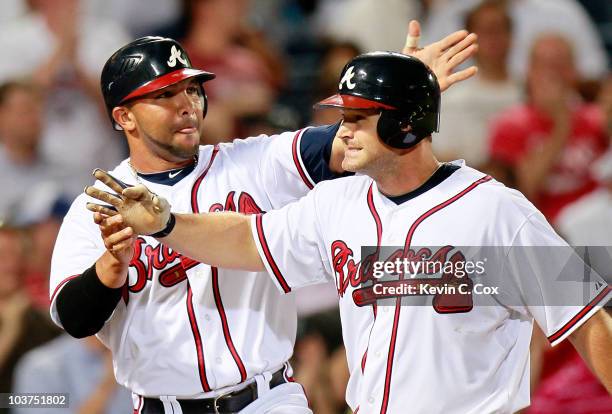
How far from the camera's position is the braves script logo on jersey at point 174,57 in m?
3.25

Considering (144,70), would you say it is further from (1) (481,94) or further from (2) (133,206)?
(1) (481,94)

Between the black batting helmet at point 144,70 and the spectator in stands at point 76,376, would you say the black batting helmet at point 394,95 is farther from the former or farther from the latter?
Result: the spectator in stands at point 76,376

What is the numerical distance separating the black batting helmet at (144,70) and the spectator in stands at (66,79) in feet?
9.98

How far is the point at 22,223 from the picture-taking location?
5703mm

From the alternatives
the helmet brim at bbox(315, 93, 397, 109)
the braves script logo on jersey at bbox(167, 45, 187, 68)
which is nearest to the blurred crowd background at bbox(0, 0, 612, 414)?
the braves script logo on jersey at bbox(167, 45, 187, 68)

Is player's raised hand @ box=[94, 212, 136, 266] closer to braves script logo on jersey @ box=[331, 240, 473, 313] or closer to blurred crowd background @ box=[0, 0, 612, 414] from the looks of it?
braves script logo on jersey @ box=[331, 240, 473, 313]

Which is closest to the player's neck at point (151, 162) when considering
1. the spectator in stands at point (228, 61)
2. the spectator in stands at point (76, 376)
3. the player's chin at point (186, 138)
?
the player's chin at point (186, 138)

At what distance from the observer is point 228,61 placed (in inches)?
259

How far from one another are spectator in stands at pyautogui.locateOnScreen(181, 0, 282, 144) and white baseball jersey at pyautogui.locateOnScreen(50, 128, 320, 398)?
2.95 meters

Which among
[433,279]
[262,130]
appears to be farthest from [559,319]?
[262,130]

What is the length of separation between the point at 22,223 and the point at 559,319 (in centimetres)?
365

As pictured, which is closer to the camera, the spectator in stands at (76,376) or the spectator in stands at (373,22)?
the spectator in stands at (76,376)

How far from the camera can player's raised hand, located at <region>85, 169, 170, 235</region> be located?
286 centimetres

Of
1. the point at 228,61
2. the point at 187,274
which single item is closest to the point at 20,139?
the point at 228,61
